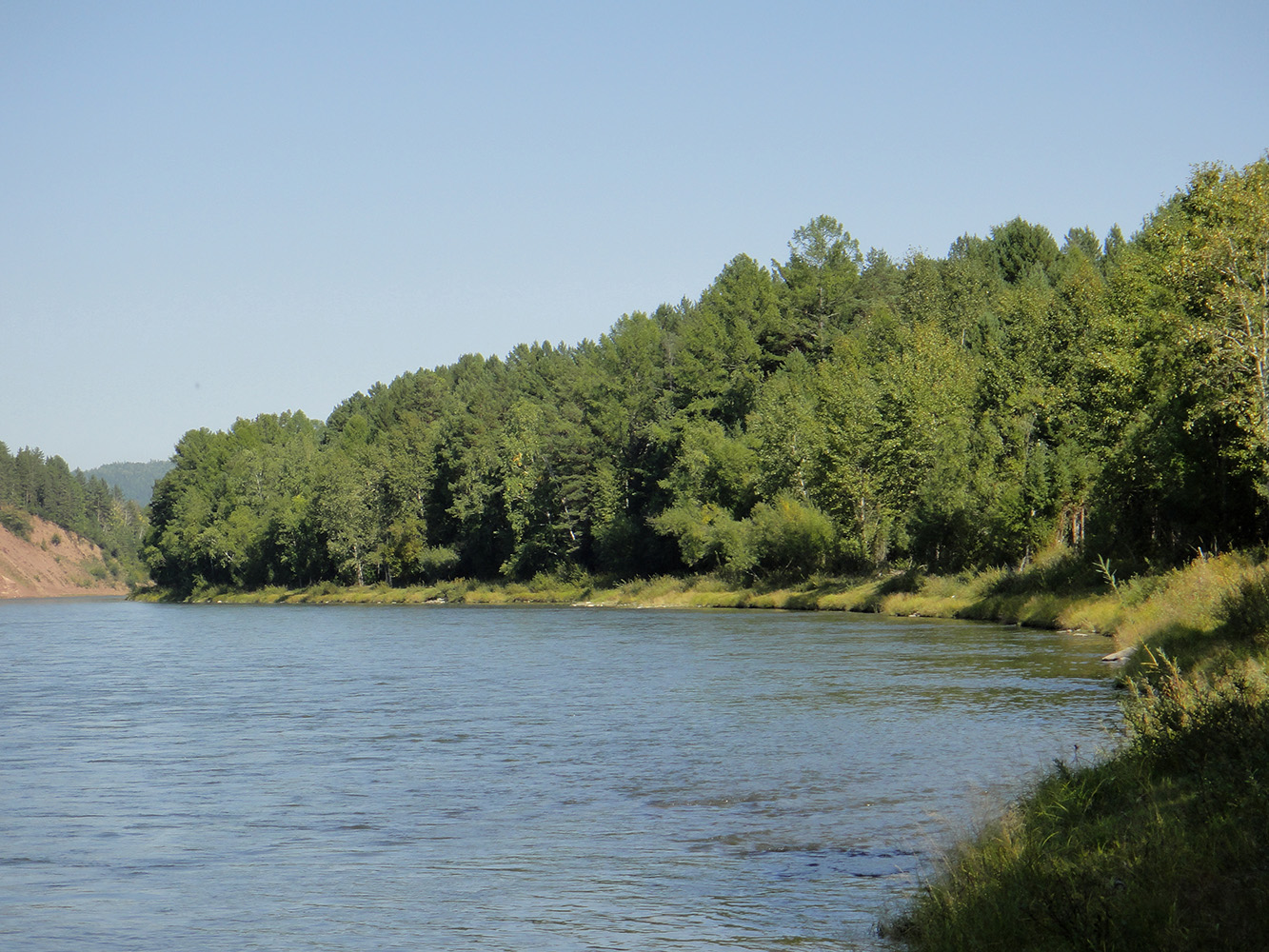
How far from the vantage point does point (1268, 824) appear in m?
8.76

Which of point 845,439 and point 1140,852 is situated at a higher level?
point 845,439

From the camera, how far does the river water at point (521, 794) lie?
11.2m

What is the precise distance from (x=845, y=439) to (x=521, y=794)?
55.1 metres

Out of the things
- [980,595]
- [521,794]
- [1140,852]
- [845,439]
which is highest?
[845,439]

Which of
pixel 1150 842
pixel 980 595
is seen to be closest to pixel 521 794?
pixel 1150 842

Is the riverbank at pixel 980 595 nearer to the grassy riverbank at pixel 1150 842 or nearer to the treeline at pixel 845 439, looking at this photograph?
the treeline at pixel 845 439

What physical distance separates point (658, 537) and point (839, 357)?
20.1m

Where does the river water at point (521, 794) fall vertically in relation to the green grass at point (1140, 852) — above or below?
below

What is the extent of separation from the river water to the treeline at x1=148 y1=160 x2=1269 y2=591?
943cm

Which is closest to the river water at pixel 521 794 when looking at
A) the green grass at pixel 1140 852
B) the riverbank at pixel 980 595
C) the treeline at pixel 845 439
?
the green grass at pixel 1140 852

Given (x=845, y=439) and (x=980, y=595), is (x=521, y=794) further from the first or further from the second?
(x=845, y=439)

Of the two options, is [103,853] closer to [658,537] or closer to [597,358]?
[658,537]

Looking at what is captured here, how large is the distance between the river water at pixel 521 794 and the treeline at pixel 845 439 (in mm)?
9430

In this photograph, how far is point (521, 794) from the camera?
17125 millimetres
